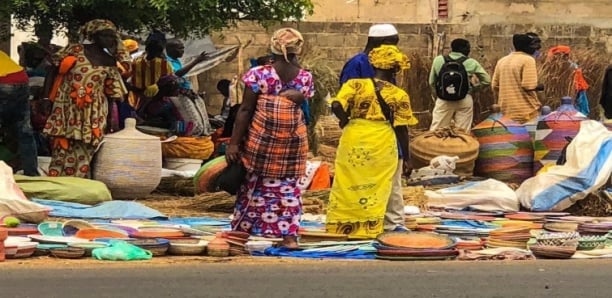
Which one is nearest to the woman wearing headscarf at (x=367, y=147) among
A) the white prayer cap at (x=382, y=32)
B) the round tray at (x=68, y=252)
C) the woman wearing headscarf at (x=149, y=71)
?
the white prayer cap at (x=382, y=32)

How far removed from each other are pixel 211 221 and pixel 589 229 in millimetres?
3319

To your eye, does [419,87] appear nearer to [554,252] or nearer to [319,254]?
[554,252]

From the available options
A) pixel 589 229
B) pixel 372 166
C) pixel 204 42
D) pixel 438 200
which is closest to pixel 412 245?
pixel 372 166

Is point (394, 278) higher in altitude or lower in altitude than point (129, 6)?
lower

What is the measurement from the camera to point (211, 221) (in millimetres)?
9266

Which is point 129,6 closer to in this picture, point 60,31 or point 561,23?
point 60,31

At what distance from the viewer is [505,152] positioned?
1205 centimetres

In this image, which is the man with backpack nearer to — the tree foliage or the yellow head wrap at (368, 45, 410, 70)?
the tree foliage

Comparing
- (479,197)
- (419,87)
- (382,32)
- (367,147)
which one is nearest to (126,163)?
(367,147)

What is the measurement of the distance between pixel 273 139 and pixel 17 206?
7.38 feet

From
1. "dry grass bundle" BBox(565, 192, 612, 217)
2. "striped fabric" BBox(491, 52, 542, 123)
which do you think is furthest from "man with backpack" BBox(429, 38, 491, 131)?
"dry grass bundle" BBox(565, 192, 612, 217)

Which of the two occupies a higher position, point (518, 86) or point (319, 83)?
point (518, 86)

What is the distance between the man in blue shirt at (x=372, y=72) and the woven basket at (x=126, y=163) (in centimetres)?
270

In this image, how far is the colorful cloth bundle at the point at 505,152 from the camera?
39.3 ft
